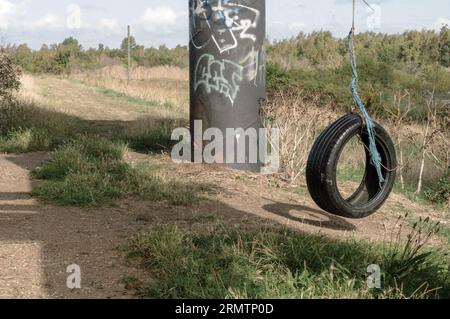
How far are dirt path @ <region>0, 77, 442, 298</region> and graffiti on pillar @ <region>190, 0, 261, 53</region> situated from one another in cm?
191

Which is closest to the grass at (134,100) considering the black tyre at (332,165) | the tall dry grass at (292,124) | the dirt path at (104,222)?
the dirt path at (104,222)

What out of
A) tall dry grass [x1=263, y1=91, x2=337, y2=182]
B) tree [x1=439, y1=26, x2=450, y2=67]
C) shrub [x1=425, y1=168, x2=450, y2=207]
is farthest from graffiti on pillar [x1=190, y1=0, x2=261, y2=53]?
tree [x1=439, y1=26, x2=450, y2=67]

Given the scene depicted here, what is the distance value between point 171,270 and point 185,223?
1.72 metres

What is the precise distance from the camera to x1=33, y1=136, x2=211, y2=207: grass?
6980mm

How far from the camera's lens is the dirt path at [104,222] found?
439cm

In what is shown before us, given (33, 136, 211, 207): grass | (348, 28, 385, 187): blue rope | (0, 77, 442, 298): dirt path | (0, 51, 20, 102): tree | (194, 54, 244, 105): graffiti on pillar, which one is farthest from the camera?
(0, 51, 20, 102): tree

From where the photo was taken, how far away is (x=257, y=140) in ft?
30.1

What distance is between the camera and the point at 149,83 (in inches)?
1305

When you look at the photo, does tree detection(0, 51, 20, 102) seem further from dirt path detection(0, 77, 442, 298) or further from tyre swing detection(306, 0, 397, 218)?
tyre swing detection(306, 0, 397, 218)

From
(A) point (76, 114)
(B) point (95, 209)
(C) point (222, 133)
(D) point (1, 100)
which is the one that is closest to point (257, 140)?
(C) point (222, 133)

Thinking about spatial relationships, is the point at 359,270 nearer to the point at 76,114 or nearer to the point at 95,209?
the point at 95,209

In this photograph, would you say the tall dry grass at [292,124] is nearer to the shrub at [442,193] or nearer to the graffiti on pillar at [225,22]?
the graffiti on pillar at [225,22]

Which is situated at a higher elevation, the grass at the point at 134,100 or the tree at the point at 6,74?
the tree at the point at 6,74

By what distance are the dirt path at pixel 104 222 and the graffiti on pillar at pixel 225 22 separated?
1909mm
